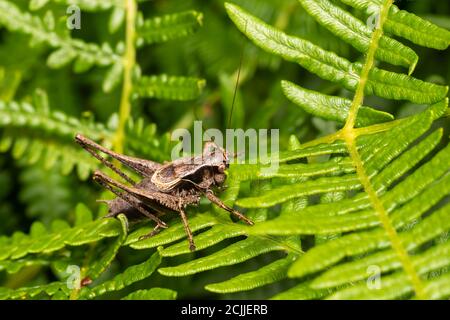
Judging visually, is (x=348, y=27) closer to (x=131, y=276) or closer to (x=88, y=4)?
(x=131, y=276)

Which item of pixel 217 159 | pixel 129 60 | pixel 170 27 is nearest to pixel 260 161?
pixel 217 159

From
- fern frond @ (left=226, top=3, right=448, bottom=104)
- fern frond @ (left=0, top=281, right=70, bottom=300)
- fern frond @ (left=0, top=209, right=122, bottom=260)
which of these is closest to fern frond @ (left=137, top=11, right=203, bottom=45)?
fern frond @ (left=226, top=3, right=448, bottom=104)

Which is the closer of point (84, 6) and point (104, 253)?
point (104, 253)

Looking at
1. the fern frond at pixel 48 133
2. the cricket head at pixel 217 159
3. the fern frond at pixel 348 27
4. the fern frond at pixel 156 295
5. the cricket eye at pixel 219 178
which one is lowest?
the fern frond at pixel 156 295

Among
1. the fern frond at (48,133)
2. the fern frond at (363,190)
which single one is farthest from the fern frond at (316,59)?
the fern frond at (48,133)

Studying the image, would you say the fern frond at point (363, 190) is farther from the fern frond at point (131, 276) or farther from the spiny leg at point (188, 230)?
the fern frond at point (131, 276)
